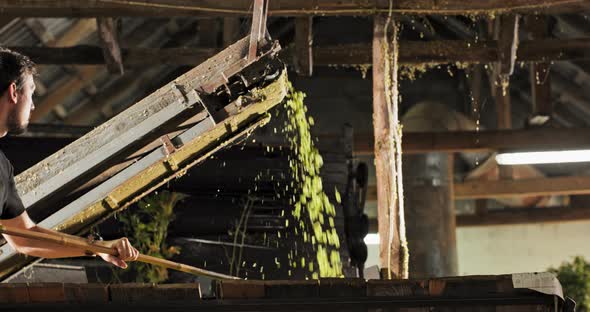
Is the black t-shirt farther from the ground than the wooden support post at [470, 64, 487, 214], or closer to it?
closer to it

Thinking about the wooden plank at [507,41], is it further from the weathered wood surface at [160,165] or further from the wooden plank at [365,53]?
the weathered wood surface at [160,165]

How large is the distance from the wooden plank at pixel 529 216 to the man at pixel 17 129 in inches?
479

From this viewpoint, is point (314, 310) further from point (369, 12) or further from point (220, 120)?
point (369, 12)

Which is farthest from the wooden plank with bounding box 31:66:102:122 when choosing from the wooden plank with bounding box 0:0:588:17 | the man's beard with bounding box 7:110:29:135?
the man's beard with bounding box 7:110:29:135

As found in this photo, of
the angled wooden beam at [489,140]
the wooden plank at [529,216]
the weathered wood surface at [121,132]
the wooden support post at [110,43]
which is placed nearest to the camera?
the weathered wood surface at [121,132]

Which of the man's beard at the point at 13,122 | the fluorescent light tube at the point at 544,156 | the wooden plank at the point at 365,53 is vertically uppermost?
the wooden plank at the point at 365,53

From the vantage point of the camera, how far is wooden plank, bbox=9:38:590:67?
838cm

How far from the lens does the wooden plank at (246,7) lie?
7.28 m

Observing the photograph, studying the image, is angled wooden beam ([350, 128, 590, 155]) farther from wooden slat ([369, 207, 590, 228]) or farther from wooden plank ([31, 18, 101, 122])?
wooden slat ([369, 207, 590, 228])

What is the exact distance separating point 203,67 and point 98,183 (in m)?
0.80

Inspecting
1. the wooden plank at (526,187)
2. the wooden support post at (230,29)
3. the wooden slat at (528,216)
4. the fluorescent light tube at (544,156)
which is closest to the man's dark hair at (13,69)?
the wooden support post at (230,29)

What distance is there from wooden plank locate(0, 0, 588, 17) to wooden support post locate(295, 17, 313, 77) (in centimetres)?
37

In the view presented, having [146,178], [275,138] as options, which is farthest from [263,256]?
[146,178]

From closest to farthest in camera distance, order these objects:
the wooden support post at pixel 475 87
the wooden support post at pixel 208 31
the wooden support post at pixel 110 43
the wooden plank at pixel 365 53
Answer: the wooden support post at pixel 110 43
the wooden plank at pixel 365 53
the wooden support post at pixel 208 31
the wooden support post at pixel 475 87
